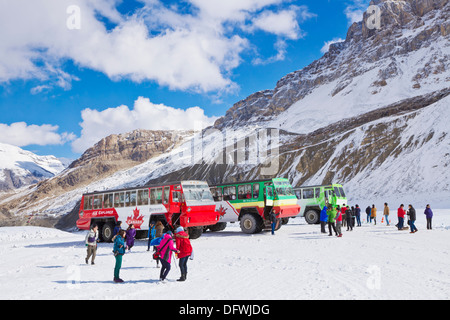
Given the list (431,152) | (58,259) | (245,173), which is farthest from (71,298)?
(245,173)

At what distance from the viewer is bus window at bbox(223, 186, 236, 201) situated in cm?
2082

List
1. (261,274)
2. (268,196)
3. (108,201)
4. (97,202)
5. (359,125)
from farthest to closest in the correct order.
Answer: (359,125) → (97,202) → (268,196) → (108,201) → (261,274)

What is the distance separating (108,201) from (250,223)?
26.9 ft

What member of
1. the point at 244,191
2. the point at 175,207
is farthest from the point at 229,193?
the point at 175,207

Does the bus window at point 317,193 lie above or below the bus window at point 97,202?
above

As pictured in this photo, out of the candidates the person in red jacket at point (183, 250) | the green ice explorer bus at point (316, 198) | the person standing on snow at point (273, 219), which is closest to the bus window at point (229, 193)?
the person standing on snow at point (273, 219)

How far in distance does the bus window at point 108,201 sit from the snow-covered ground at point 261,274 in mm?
4596

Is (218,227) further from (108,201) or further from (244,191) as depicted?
(108,201)

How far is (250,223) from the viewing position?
19.9m

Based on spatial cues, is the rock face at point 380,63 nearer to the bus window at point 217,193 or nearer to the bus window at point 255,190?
the bus window at point 217,193

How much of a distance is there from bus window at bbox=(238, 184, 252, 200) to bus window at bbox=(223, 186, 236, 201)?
17.1 inches

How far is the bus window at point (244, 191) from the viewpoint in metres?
20.2
